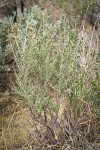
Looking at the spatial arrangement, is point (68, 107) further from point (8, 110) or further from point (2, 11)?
point (2, 11)

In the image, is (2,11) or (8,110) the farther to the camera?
(2,11)

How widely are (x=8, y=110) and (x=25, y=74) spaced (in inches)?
58.3

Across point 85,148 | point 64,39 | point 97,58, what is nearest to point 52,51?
point 64,39

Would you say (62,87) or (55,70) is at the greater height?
(55,70)

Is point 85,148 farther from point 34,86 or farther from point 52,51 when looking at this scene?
point 52,51

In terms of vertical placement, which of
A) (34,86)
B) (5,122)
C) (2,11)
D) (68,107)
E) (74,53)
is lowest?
(5,122)

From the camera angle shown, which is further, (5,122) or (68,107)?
(5,122)

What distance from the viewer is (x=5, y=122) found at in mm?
4684

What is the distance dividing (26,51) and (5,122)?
4.43 ft

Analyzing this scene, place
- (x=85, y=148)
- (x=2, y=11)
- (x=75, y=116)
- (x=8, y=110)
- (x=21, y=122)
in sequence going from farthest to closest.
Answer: (x=2, y=11), (x=8, y=110), (x=21, y=122), (x=75, y=116), (x=85, y=148)

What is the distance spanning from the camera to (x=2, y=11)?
22.4 feet

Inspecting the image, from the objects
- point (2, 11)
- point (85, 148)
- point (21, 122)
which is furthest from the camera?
point (2, 11)

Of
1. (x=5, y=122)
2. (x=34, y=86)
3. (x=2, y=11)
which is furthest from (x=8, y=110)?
(x=2, y=11)

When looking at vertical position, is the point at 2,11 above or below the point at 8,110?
above
